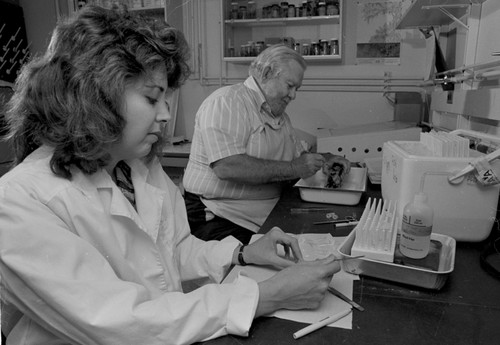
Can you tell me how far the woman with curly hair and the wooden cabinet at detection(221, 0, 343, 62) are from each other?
2129mm

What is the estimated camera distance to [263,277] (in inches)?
39.3

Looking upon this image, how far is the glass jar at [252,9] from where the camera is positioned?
119 inches

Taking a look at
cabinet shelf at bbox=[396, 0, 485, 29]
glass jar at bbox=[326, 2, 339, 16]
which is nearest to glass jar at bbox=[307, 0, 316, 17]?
glass jar at bbox=[326, 2, 339, 16]

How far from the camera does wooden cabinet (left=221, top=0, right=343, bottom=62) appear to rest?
289 cm

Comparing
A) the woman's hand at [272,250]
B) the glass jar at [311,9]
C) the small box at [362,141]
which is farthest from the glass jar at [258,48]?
the woman's hand at [272,250]

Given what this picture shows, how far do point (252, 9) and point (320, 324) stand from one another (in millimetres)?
2743

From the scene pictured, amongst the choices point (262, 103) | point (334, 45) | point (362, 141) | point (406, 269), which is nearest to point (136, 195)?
point (406, 269)

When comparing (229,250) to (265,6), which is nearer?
(229,250)

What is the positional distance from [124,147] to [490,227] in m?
1.02

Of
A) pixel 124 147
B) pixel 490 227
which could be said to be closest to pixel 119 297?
pixel 124 147

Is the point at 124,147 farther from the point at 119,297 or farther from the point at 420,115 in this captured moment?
the point at 420,115

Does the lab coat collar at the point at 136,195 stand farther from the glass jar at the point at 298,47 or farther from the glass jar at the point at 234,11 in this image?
the glass jar at the point at 234,11

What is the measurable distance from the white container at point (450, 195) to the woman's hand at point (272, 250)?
344 mm

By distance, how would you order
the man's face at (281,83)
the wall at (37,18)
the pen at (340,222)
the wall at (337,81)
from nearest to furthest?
the pen at (340,222) < the man's face at (281,83) < the wall at (337,81) < the wall at (37,18)
